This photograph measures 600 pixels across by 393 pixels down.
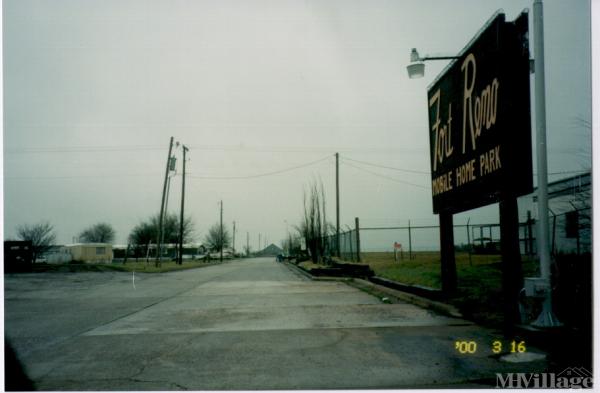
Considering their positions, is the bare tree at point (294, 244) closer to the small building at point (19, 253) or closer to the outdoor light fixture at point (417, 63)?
the small building at point (19, 253)

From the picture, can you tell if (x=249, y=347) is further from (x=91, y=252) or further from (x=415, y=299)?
(x=91, y=252)

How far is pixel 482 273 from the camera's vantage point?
1286 centimetres

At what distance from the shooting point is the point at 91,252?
5962cm

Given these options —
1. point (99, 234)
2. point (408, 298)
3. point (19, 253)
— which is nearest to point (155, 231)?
point (99, 234)

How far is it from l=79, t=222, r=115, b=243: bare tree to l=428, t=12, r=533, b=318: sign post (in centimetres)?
10977

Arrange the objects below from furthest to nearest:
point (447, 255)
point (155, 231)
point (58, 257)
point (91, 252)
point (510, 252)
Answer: point (155, 231) < point (91, 252) < point (58, 257) < point (447, 255) < point (510, 252)

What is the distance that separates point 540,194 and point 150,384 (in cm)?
507

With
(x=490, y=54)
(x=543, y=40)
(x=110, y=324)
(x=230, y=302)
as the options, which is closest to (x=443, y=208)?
(x=490, y=54)

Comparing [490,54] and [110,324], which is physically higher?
[490,54]

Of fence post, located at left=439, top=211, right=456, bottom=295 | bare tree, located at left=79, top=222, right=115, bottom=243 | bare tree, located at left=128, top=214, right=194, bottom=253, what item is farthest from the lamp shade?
bare tree, located at left=79, top=222, right=115, bottom=243

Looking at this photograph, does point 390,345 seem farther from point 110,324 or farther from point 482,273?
point 482,273

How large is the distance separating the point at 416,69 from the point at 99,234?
112m

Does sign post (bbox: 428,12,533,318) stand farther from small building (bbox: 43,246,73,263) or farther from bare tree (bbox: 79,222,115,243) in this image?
bare tree (bbox: 79,222,115,243)

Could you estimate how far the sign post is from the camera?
23.2 feet
